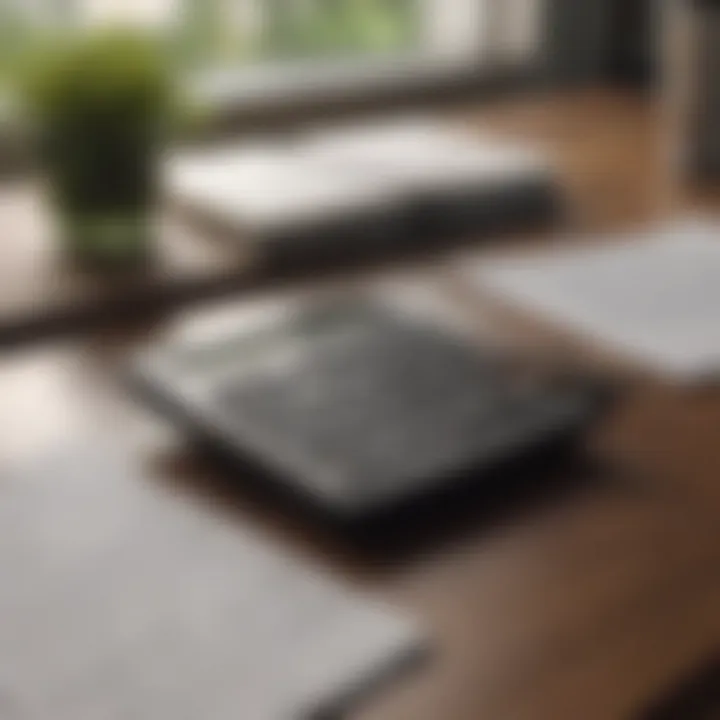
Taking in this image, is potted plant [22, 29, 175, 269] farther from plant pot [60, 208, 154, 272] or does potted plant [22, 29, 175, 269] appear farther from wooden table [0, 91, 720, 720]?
wooden table [0, 91, 720, 720]

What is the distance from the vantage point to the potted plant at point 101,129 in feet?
3.51

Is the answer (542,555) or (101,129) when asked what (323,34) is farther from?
(542,555)

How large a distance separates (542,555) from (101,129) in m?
0.51

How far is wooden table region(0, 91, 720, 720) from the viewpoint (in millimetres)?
639

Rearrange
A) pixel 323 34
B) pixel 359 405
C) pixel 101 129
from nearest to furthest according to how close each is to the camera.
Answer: pixel 359 405 → pixel 101 129 → pixel 323 34

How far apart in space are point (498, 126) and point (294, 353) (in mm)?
823

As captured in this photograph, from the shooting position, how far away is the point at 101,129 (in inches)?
42.8

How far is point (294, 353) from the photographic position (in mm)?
925

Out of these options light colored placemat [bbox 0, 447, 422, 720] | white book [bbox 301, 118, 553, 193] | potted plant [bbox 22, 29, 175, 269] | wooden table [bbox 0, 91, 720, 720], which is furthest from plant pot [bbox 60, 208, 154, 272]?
light colored placemat [bbox 0, 447, 422, 720]

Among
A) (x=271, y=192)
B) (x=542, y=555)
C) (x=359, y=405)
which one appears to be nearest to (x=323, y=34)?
(x=271, y=192)

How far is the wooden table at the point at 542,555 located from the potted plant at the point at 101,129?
0.40 ft

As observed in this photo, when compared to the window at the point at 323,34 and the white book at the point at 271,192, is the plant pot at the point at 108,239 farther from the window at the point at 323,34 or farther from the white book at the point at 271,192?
the window at the point at 323,34

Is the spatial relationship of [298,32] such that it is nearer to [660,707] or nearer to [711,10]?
[711,10]

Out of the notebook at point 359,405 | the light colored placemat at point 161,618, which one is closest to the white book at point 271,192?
the notebook at point 359,405
